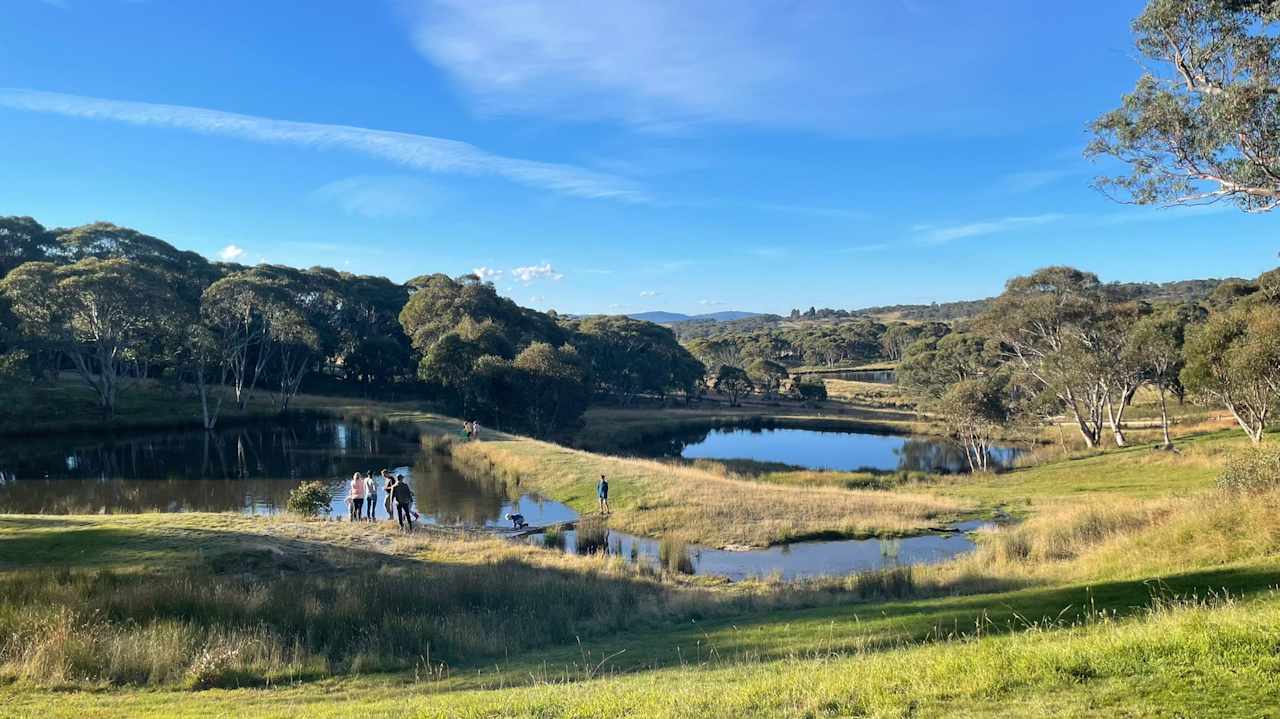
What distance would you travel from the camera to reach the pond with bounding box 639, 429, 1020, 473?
170ft

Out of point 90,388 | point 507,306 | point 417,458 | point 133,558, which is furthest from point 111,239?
point 133,558

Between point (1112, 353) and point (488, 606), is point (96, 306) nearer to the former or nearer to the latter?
point (488, 606)

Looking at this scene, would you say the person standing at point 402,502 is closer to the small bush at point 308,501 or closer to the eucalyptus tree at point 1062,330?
the small bush at point 308,501

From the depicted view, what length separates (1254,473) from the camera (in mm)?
A: 15102

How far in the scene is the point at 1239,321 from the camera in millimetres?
29438

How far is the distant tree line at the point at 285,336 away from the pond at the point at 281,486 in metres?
8.05

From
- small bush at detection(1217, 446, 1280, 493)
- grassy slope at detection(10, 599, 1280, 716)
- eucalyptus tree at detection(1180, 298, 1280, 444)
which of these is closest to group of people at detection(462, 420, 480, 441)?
eucalyptus tree at detection(1180, 298, 1280, 444)

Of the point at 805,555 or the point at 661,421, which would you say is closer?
the point at 805,555

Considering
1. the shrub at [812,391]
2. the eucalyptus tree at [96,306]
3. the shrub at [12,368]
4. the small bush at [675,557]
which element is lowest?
the small bush at [675,557]

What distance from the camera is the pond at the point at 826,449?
51844 millimetres

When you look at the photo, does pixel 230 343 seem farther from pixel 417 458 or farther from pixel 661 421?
pixel 661 421

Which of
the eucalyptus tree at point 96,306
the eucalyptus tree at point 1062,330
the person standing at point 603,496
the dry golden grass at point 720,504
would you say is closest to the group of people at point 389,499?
the person standing at point 603,496

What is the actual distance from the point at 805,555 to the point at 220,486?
27878mm

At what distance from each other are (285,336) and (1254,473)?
6711cm
